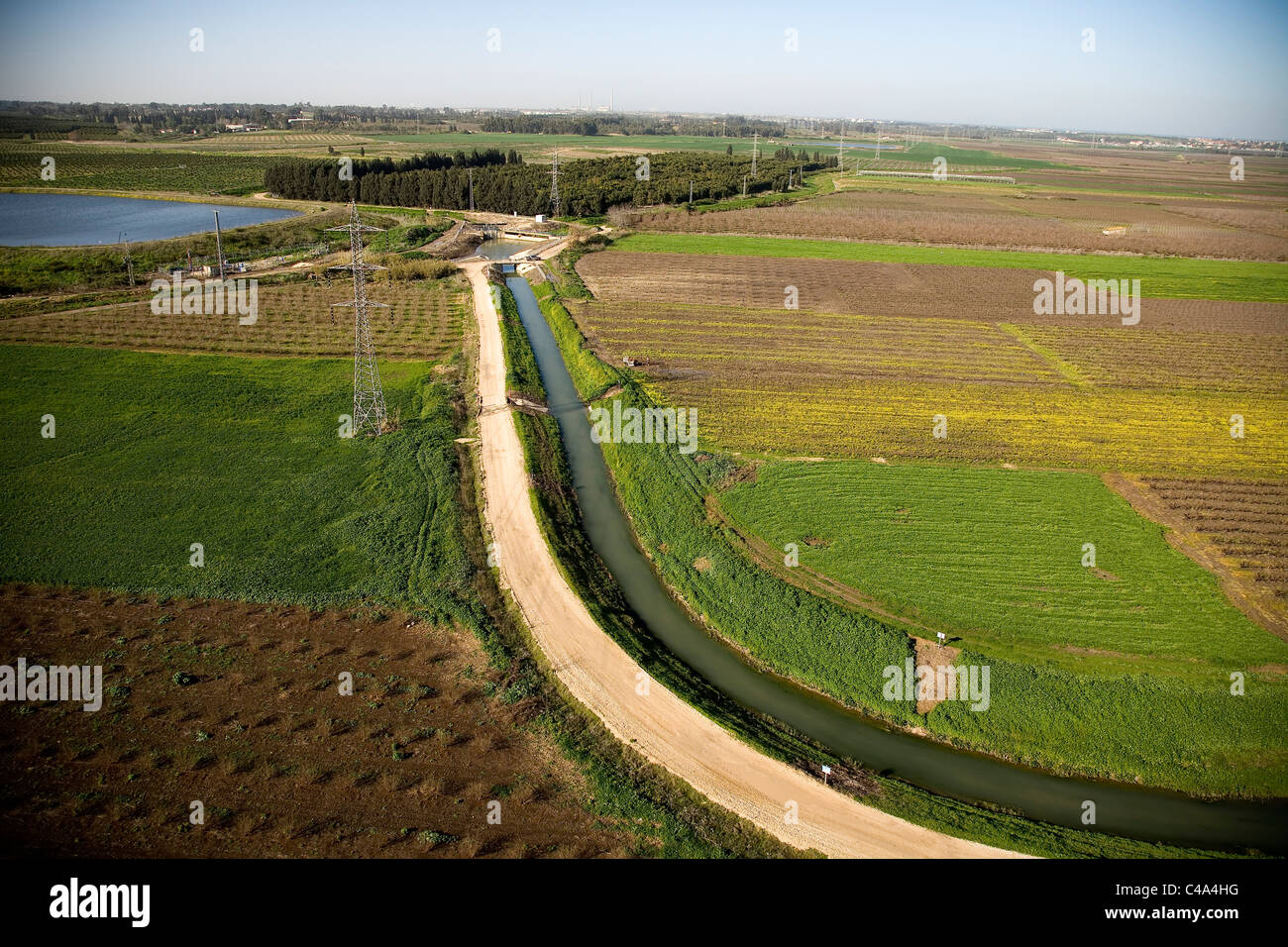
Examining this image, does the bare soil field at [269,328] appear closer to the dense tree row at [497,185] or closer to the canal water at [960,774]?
the canal water at [960,774]

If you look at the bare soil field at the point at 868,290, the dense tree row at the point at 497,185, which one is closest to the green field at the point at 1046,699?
the bare soil field at the point at 868,290

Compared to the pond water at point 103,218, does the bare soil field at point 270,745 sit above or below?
below

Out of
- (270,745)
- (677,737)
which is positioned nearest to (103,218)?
(270,745)

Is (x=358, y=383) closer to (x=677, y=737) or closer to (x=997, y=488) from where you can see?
(x=677, y=737)

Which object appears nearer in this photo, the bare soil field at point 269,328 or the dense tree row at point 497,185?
the bare soil field at point 269,328
